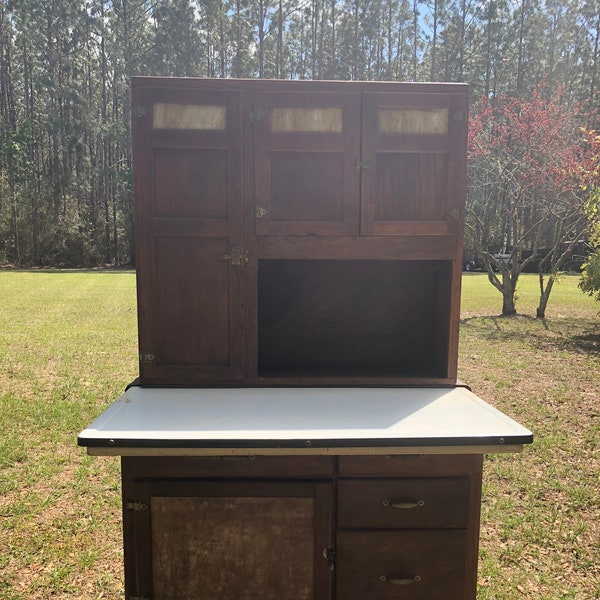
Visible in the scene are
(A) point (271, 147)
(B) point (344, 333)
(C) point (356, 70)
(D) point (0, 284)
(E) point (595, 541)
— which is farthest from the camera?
(C) point (356, 70)

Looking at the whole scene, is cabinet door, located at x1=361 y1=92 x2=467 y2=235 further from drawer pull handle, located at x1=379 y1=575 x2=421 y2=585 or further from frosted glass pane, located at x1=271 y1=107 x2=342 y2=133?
drawer pull handle, located at x1=379 y1=575 x2=421 y2=585

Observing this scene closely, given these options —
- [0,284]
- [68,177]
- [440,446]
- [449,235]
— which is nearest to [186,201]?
[449,235]

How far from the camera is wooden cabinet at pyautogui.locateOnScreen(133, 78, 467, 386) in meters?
2.28

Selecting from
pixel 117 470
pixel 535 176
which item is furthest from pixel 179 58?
pixel 117 470

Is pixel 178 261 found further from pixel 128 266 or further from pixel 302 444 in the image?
pixel 128 266

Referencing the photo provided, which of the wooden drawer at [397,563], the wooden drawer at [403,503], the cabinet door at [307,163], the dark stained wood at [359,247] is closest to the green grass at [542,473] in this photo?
the wooden drawer at [397,563]

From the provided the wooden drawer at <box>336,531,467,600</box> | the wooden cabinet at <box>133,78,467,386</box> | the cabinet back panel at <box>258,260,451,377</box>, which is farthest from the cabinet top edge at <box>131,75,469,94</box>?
the wooden drawer at <box>336,531,467,600</box>

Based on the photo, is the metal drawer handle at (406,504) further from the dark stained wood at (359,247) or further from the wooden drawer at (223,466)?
the dark stained wood at (359,247)

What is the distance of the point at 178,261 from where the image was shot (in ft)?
7.73

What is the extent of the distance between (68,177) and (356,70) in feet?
65.4

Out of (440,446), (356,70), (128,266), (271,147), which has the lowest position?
(128,266)

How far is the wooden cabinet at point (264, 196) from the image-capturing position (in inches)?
89.7

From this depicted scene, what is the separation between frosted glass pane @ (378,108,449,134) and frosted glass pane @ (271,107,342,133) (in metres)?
0.19

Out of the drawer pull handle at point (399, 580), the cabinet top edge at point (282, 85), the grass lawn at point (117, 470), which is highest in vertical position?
the cabinet top edge at point (282, 85)
